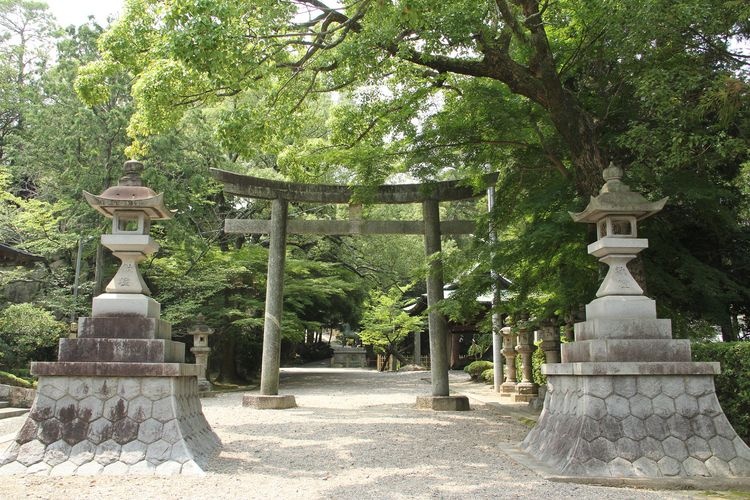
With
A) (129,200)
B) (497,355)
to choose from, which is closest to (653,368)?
(129,200)

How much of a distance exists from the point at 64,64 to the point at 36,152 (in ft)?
8.64

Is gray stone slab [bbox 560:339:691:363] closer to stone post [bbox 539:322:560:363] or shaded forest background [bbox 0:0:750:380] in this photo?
shaded forest background [bbox 0:0:750:380]

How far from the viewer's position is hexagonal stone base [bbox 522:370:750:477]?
191 inches

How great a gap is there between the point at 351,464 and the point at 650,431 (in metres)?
2.84

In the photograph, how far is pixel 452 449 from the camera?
670cm

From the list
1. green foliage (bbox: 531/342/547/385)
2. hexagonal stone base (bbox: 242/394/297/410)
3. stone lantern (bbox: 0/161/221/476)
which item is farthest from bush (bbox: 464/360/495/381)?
stone lantern (bbox: 0/161/221/476)

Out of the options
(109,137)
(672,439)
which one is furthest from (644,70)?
(109,137)

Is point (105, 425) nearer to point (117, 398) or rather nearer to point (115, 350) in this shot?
point (117, 398)

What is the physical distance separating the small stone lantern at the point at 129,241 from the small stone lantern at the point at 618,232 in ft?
14.1

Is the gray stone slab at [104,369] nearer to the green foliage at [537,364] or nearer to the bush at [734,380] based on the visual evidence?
the bush at [734,380]

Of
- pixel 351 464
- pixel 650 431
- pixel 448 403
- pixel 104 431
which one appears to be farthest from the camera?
pixel 448 403

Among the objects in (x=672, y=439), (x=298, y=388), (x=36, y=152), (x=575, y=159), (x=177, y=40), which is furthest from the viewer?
(x=298, y=388)

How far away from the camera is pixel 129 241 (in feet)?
18.6

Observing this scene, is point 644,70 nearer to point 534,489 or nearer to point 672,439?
point 672,439
